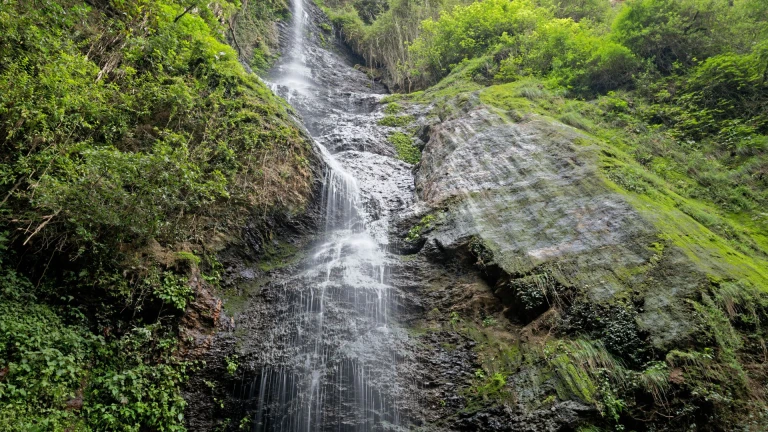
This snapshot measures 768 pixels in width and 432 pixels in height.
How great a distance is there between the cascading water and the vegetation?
1674mm

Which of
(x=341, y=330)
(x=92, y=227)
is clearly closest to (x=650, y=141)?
(x=341, y=330)

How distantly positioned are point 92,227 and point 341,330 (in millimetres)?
4677

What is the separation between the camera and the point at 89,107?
Answer: 7371mm

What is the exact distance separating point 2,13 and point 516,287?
10.1 metres

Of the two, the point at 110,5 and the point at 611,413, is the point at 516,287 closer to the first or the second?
the point at 611,413

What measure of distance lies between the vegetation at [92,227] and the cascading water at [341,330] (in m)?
1.67

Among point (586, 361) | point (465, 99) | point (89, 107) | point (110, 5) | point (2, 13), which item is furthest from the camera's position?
point (465, 99)

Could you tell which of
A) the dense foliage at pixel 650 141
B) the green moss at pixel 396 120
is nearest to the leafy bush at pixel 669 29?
the dense foliage at pixel 650 141

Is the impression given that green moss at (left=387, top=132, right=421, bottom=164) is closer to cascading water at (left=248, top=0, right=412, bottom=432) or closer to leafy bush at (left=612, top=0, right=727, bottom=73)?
cascading water at (left=248, top=0, right=412, bottom=432)

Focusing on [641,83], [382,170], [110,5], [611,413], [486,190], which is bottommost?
[611,413]

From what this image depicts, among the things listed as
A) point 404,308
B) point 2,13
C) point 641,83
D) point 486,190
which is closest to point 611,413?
point 404,308

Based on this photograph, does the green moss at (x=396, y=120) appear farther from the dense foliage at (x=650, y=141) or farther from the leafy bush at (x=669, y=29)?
the leafy bush at (x=669, y=29)

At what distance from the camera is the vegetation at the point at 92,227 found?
565 centimetres

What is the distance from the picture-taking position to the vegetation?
565 cm
